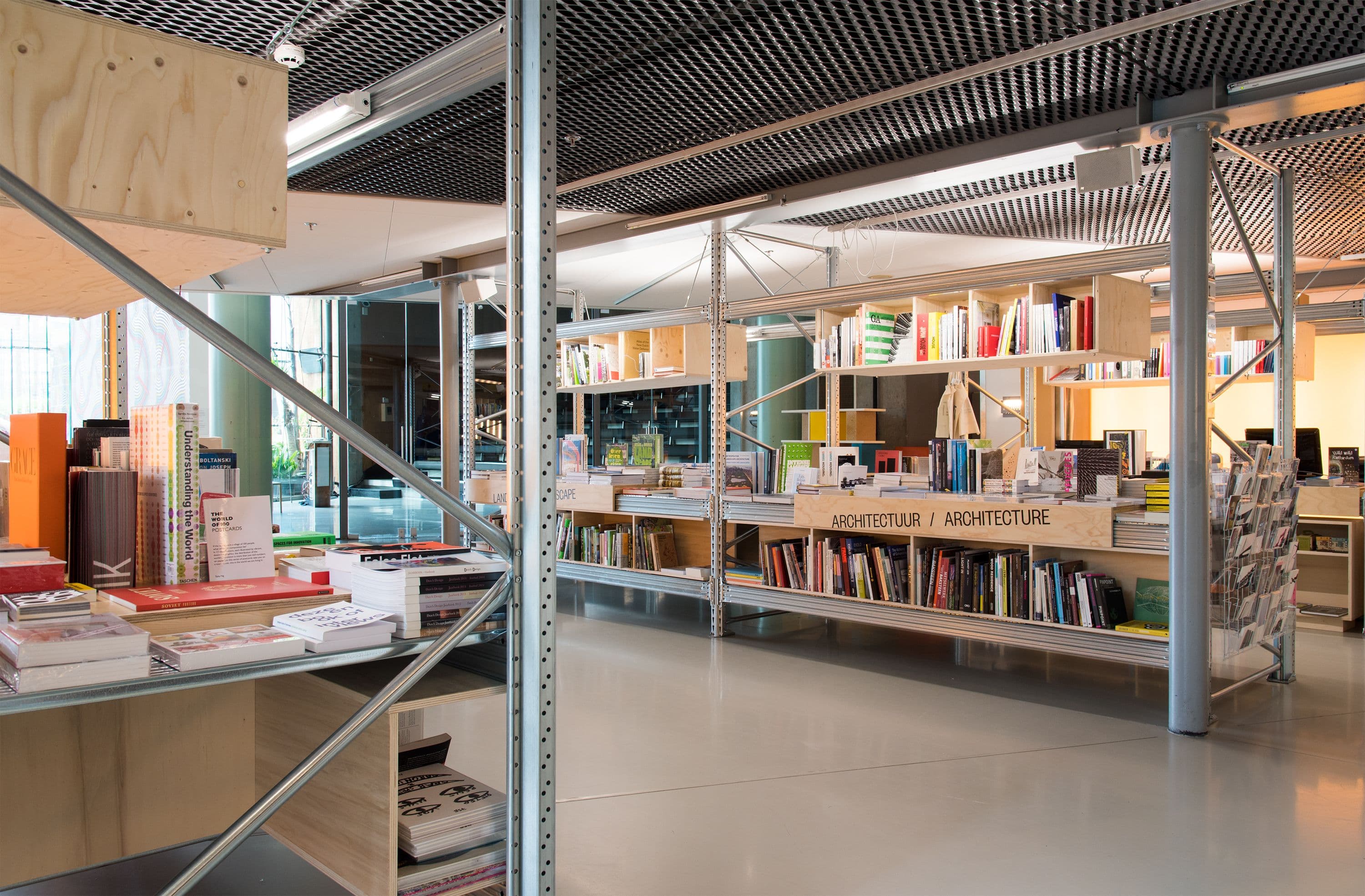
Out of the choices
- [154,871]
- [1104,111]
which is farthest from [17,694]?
[1104,111]

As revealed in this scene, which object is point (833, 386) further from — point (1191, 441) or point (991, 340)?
point (1191, 441)

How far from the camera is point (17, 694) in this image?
4.53ft

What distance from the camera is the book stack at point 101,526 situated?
205 cm

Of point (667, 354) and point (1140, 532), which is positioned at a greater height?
point (667, 354)

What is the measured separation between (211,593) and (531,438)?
0.76 metres

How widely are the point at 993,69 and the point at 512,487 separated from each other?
2.62 meters

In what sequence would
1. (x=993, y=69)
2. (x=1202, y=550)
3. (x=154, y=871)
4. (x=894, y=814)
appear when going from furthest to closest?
1. (x=1202, y=550)
2. (x=993, y=69)
3. (x=894, y=814)
4. (x=154, y=871)

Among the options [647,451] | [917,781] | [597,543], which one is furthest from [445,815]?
[647,451]

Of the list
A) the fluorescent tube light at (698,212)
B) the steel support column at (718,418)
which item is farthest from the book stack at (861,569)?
the fluorescent tube light at (698,212)

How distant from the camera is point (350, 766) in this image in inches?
78.3

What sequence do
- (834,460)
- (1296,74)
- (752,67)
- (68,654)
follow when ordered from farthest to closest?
(834,460), (1296,74), (752,67), (68,654)

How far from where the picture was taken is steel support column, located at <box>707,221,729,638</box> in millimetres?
6137

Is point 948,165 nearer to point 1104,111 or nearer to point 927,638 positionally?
point 1104,111

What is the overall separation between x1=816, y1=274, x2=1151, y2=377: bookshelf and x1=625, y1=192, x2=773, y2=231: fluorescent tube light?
34.6 inches
